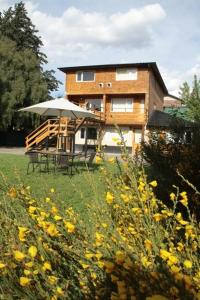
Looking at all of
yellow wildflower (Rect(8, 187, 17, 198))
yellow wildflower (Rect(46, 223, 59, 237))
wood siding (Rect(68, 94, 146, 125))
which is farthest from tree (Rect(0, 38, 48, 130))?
yellow wildflower (Rect(46, 223, 59, 237))

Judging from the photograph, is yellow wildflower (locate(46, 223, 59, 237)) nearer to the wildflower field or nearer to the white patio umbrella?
the wildflower field

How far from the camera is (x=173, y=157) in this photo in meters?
7.07

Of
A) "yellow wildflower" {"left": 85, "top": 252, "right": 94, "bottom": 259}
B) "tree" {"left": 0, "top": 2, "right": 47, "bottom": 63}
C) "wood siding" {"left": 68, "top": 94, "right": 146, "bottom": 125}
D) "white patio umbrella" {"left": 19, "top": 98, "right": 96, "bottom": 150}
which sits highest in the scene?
"tree" {"left": 0, "top": 2, "right": 47, "bottom": 63}

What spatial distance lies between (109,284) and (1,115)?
37.7 meters

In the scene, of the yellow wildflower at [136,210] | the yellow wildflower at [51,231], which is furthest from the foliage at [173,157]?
the yellow wildflower at [51,231]

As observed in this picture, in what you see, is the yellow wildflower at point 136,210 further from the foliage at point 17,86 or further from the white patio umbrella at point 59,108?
the foliage at point 17,86

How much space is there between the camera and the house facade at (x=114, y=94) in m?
37.1

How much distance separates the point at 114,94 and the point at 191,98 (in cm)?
2615

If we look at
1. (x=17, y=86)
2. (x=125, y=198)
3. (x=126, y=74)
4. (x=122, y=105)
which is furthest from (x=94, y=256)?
(x=17, y=86)

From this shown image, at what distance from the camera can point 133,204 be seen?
2.82 metres

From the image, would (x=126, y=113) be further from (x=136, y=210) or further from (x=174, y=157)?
(x=136, y=210)

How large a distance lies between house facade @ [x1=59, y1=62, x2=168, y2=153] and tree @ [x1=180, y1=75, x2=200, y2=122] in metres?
22.2

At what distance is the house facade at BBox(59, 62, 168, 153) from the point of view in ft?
122

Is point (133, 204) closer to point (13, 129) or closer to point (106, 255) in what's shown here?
point (106, 255)
